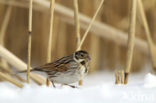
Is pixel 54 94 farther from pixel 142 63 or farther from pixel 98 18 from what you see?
pixel 142 63

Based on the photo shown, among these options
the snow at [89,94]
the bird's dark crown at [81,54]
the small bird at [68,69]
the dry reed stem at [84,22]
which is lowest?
the snow at [89,94]

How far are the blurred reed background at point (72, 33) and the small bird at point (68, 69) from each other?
192 cm

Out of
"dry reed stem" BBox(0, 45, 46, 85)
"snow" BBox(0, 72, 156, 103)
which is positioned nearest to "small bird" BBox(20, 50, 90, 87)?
"dry reed stem" BBox(0, 45, 46, 85)

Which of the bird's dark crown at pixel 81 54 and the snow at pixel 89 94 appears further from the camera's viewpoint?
the bird's dark crown at pixel 81 54

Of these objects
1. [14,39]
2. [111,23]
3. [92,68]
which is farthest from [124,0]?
[14,39]

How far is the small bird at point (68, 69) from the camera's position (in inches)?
111

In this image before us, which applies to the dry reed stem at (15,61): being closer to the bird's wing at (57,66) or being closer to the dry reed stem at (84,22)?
the bird's wing at (57,66)

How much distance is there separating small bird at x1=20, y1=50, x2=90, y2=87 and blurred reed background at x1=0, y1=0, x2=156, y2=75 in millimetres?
1917

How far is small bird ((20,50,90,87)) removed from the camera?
2809mm

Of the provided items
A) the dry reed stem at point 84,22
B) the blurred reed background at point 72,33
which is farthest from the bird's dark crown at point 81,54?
the blurred reed background at point 72,33

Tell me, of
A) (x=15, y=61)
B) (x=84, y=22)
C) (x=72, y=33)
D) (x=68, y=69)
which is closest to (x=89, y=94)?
(x=68, y=69)

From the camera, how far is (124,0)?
4945mm

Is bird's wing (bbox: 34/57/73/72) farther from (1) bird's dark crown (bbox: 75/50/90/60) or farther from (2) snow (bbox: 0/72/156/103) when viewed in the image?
(2) snow (bbox: 0/72/156/103)

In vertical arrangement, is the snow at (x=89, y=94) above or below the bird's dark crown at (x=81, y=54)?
below
